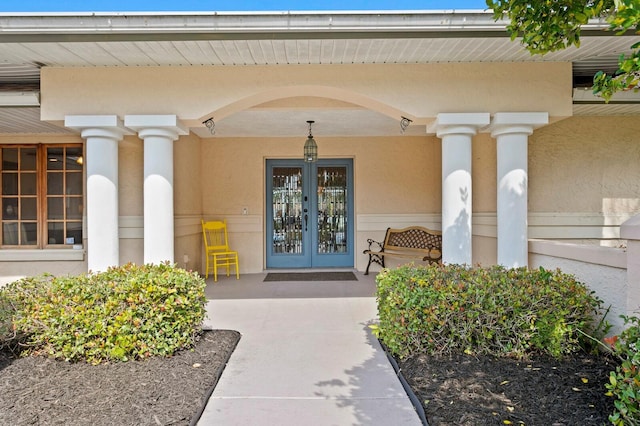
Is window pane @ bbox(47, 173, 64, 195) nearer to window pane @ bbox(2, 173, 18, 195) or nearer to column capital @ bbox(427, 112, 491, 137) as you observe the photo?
window pane @ bbox(2, 173, 18, 195)

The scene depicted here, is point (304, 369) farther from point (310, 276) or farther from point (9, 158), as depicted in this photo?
point (9, 158)

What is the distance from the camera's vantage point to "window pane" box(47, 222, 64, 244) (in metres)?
5.92

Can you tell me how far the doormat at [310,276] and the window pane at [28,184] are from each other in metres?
3.75

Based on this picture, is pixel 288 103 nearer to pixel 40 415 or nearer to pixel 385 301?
pixel 385 301

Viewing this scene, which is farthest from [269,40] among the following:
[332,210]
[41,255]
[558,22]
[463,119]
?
[41,255]

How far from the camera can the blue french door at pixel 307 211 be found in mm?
7605

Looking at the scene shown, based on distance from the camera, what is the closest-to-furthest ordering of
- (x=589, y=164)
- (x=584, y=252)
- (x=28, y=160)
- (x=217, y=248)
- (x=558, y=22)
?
(x=558, y=22)
(x=584, y=252)
(x=589, y=164)
(x=28, y=160)
(x=217, y=248)

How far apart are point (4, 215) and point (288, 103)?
15.5 ft

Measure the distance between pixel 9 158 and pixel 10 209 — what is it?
781 mm

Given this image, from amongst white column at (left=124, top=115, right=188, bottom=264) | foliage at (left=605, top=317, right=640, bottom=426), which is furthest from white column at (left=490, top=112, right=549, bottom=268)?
white column at (left=124, top=115, right=188, bottom=264)

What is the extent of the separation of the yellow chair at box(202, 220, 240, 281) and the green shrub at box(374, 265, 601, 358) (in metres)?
4.31

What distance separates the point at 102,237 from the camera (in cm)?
407

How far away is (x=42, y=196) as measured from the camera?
19.4 ft

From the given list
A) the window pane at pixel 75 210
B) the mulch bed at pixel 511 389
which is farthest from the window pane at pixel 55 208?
the mulch bed at pixel 511 389
